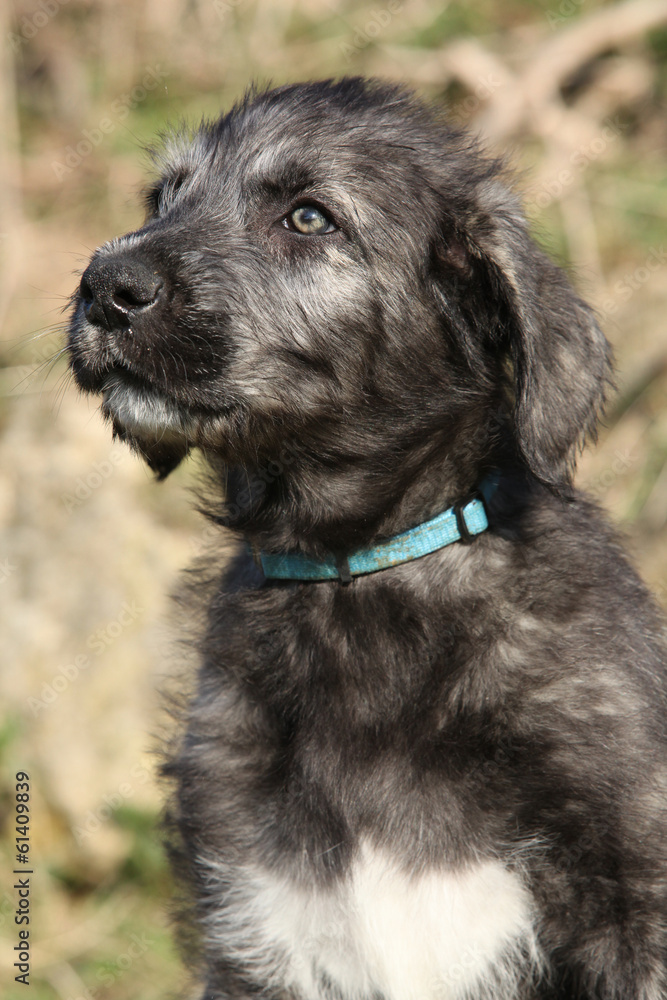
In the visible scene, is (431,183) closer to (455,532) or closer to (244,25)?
(455,532)

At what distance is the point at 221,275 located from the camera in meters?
2.94

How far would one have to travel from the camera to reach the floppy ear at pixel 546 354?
2820 mm

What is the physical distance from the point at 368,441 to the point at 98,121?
6934mm

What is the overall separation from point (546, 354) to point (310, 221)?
0.79 m

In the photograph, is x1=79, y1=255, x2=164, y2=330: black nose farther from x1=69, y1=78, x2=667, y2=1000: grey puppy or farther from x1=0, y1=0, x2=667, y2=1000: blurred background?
x1=0, y1=0, x2=667, y2=1000: blurred background

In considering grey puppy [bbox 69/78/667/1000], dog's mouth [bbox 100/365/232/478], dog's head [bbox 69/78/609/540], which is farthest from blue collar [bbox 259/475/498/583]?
dog's mouth [bbox 100/365/232/478]

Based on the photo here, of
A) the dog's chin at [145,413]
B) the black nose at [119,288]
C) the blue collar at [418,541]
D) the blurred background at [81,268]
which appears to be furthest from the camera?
the blurred background at [81,268]

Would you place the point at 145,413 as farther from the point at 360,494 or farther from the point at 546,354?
the point at 546,354

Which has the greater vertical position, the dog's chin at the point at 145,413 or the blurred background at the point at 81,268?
the dog's chin at the point at 145,413

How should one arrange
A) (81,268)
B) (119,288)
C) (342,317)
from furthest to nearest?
(81,268)
(342,317)
(119,288)

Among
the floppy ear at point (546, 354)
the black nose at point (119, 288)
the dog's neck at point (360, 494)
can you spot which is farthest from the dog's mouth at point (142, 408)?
the floppy ear at point (546, 354)

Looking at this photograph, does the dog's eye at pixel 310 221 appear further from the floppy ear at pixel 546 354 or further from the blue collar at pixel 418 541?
the blue collar at pixel 418 541

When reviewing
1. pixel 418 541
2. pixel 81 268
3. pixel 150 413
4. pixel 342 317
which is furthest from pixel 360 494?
pixel 81 268

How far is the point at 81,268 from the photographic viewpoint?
706 centimetres
